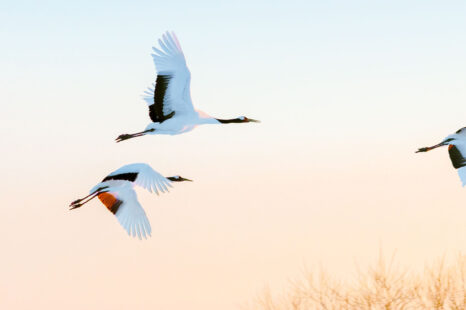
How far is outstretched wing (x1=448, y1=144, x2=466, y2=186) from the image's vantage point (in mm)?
13680

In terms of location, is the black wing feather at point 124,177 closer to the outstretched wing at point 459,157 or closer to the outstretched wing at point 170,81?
the outstretched wing at point 170,81

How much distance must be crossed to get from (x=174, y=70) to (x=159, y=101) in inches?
24.4

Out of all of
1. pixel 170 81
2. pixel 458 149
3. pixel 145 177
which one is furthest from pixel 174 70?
pixel 458 149

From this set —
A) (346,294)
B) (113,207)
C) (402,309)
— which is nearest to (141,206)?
(113,207)

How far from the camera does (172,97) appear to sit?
490 inches

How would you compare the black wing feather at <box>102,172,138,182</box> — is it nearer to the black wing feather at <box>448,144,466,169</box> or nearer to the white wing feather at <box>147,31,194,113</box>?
the white wing feather at <box>147,31,194,113</box>

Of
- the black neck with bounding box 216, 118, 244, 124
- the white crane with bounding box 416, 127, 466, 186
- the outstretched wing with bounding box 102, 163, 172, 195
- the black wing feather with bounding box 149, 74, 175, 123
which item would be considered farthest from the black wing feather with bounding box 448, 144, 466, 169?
the outstretched wing with bounding box 102, 163, 172, 195

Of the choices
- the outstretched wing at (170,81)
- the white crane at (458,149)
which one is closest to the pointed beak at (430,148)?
the white crane at (458,149)

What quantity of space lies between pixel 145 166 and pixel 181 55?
166 cm

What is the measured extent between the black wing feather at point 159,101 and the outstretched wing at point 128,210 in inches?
43.9

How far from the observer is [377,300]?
1338cm

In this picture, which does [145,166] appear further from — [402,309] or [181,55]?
[402,309]

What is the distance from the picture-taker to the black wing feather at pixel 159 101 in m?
12.3

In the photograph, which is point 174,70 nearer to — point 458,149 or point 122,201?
point 122,201
